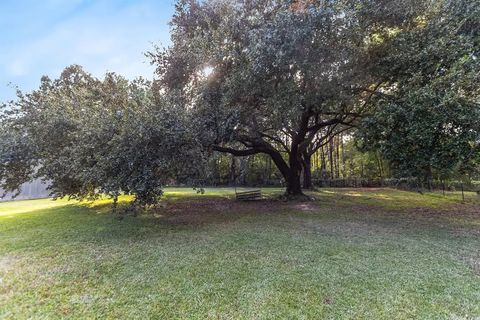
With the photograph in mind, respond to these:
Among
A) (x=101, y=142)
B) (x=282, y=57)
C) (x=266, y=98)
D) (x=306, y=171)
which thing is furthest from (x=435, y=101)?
(x=306, y=171)

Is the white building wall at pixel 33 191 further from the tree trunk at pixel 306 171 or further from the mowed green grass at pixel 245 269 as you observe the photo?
the tree trunk at pixel 306 171

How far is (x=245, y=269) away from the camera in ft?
13.9

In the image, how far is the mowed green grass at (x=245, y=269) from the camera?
10.3ft

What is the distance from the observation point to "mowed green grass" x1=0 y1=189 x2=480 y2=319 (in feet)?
10.3

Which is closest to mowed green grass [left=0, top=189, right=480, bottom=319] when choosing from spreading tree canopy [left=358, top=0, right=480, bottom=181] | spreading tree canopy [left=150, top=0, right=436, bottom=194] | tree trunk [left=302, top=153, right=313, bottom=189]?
spreading tree canopy [left=358, top=0, right=480, bottom=181]

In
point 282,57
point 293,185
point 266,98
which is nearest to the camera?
point 282,57

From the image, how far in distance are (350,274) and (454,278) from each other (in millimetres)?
1421

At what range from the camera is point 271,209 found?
32.3ft

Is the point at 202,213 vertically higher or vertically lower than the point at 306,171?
lower

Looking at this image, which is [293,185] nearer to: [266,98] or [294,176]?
[294,176]

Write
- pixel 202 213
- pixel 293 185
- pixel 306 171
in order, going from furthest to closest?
pixel 306 171
pixel 293 185
pixel 202 213

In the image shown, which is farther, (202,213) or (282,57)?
(202,213)

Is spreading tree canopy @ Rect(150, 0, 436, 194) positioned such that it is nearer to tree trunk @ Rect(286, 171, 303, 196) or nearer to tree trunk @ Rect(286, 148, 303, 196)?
tree trunk @ Rect(286, 148, 303, 196)

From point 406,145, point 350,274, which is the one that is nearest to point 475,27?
point 406,145
